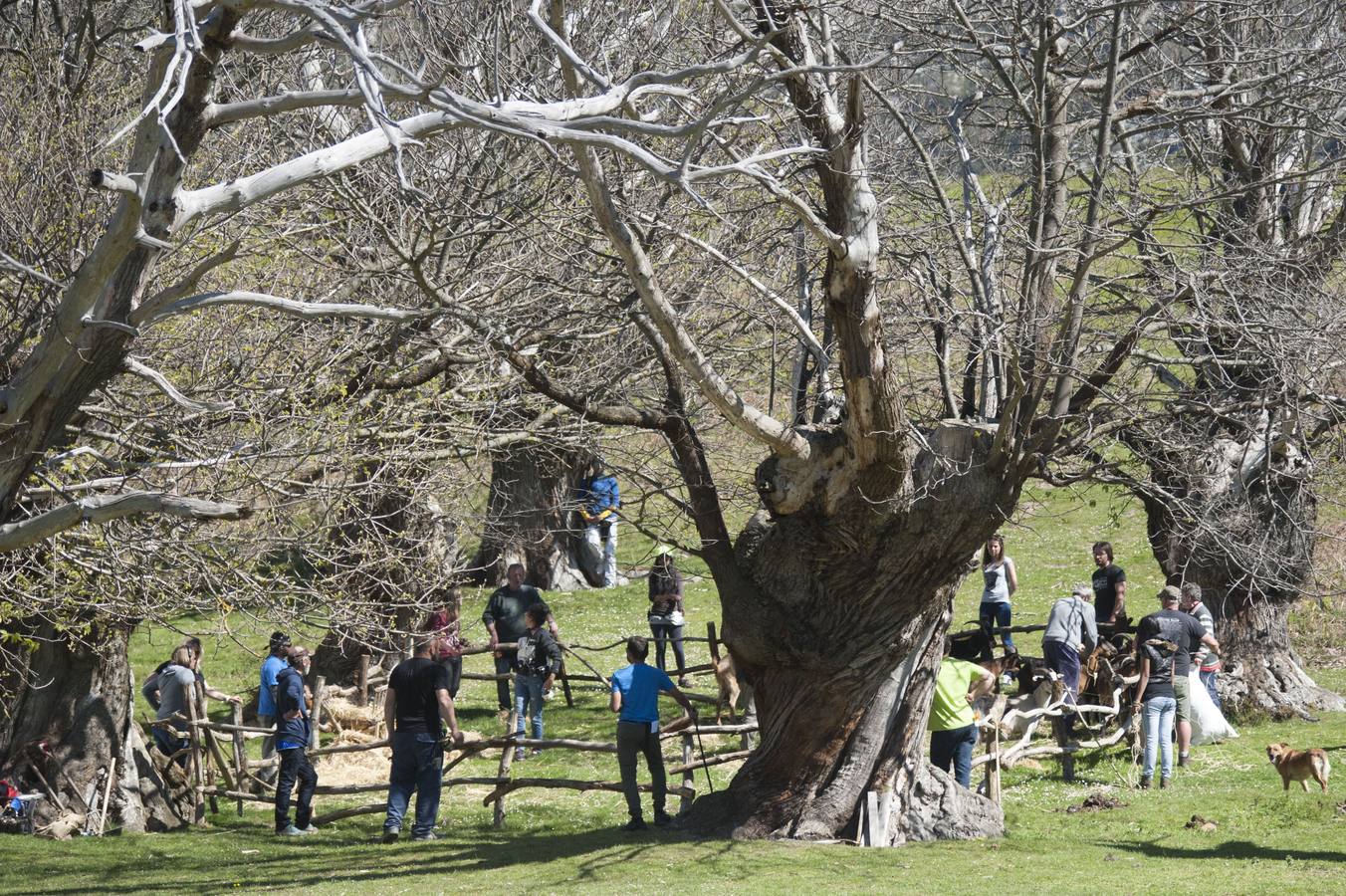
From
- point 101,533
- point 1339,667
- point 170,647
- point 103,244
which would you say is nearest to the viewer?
point 103,244

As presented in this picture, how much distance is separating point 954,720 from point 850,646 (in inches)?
80.4

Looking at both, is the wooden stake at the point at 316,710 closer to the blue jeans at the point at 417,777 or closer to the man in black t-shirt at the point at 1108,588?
the blue jeans at the point at 417,777

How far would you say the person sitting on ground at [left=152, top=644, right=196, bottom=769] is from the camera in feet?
50.9

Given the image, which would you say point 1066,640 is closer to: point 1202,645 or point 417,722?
point 1202,645

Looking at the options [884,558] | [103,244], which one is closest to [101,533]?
[103,244]

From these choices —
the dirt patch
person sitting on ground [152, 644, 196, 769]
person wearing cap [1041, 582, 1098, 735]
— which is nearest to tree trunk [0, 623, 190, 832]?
person sitting on ground [152, 644, 196, 769]

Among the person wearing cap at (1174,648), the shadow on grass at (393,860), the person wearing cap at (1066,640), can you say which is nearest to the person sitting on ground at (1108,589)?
the person wearing cap at (1066,640)

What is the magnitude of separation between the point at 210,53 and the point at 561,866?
7113 millimetres

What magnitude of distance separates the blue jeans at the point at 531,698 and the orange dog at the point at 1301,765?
8109 mm

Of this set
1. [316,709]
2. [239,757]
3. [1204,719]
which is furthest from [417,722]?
[1204,719]

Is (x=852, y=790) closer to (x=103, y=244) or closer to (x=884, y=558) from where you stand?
(x=884, y=558)

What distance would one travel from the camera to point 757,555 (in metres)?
12.1

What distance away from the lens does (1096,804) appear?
1362 centimetres

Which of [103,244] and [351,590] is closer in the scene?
[103,244]
